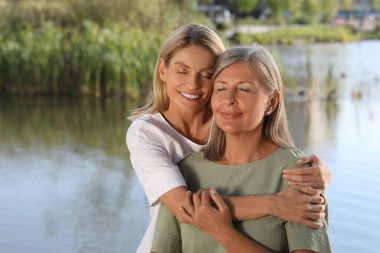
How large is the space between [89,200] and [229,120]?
349 centimetres

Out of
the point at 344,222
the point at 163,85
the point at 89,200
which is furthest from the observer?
the point at 89,200

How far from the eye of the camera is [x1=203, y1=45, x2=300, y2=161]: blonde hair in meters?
1.67

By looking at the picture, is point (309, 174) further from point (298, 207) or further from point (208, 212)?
point (208, 212)

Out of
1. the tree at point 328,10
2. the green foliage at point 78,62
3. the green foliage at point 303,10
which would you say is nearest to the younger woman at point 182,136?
the green foliage at point 78,62

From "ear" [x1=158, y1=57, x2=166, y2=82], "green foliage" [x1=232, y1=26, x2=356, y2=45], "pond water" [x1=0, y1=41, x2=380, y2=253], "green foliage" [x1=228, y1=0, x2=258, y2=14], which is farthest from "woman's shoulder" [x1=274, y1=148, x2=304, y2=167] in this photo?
"green foliage" [x1=228, y1=0, x2=258, y2=14]

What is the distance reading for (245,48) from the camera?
1.69 m

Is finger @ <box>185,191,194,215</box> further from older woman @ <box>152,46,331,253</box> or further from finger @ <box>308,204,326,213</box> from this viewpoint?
finger @ <box>308,204,326,213</box>

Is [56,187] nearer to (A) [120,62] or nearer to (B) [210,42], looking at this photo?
(B) [210,42]

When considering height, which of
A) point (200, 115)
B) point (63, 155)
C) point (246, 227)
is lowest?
point (63, 155)

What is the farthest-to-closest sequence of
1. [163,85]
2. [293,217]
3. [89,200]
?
[89,200], [163,85], [293,217]

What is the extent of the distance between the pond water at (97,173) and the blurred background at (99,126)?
11 millimetres

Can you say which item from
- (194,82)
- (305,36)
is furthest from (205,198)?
(305,36)

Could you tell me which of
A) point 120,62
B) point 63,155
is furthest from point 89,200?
point 120,62

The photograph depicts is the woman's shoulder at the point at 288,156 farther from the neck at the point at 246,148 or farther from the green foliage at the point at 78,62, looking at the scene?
the green foliage at the point at 78,62
